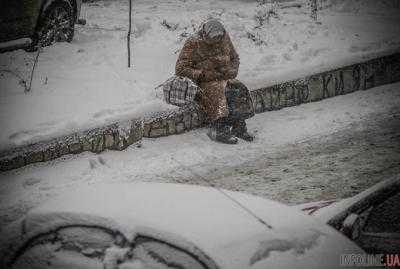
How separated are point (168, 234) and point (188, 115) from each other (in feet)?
14.7

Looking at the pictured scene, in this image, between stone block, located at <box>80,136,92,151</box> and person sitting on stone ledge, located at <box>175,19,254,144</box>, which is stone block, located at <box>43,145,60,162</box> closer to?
stone block, located at <box>80,136,92,151</box>

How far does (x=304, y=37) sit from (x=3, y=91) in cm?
551

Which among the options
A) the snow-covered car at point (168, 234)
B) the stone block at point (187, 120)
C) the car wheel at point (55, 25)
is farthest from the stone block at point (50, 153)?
the snow-covered car at point (168, 234)

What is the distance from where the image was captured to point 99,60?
7781 millimetres

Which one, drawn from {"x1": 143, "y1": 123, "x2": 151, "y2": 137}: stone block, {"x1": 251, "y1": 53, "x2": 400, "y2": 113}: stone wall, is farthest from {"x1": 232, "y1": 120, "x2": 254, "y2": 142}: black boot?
{"x1": 143, "y1": 123, "x2": 151, "y2": 137}: stone block

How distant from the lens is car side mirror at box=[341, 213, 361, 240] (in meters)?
3.03

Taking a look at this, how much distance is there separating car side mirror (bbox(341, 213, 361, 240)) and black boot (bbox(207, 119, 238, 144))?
3.58m

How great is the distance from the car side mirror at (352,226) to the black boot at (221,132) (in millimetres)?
3582

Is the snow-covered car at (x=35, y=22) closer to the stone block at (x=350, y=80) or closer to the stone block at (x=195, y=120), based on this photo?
the stone block at (x=195, y=120)

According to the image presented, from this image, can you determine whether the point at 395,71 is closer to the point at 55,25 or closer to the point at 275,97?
the point at 275,97

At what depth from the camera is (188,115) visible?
6.87 meters

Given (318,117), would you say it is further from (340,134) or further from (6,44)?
(6,44)

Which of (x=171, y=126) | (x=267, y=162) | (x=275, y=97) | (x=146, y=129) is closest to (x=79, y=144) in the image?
(x=146, y=129)

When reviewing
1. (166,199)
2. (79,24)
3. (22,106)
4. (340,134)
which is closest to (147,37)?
(79,24)
